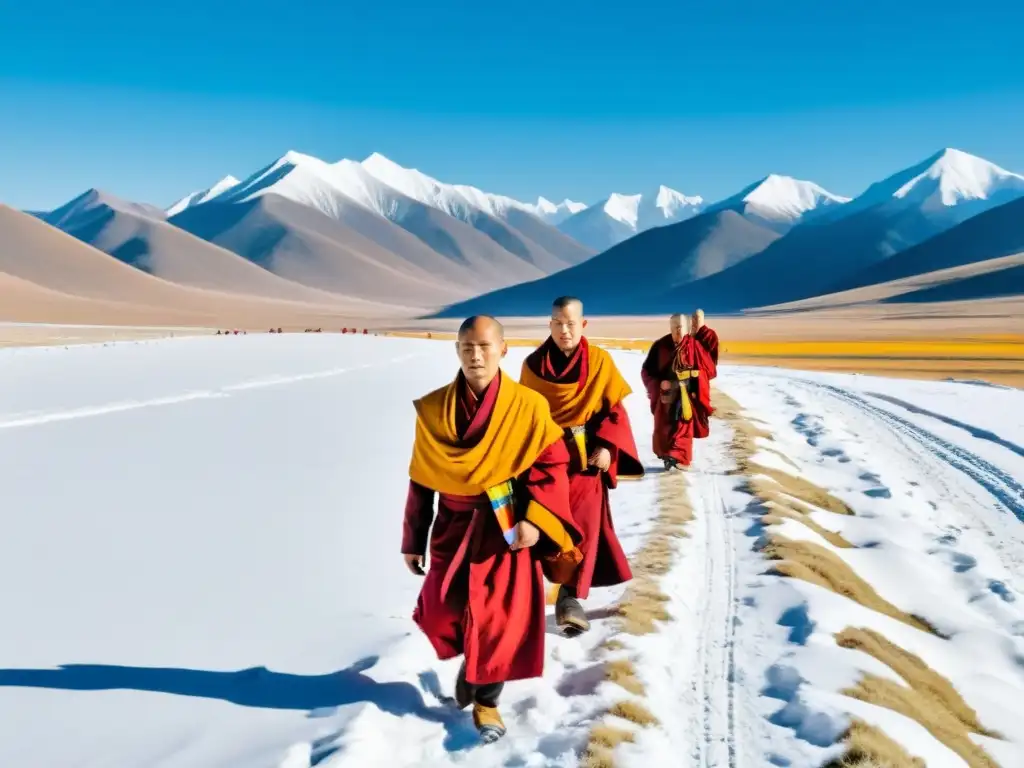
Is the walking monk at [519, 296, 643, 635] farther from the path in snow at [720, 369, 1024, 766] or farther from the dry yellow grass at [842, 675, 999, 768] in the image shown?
the dry yellow grass at [842, 675, 999, 768]

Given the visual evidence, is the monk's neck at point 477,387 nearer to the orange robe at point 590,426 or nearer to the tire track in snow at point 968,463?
the orange robe at point 590,426

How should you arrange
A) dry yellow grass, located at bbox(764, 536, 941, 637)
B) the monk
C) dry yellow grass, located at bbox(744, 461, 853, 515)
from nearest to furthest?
dry yellow grass, located at bbox(764, 536, 941, 637) < dry yellow grass, located at bbox(744, 461, 853, 515) < the monk

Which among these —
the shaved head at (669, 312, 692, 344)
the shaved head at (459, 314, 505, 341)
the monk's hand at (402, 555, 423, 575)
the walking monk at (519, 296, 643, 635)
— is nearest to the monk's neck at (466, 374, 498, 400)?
the shaved head at (459, 314, 505, 341)

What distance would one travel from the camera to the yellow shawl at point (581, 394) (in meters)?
5.21

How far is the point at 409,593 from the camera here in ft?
17.7

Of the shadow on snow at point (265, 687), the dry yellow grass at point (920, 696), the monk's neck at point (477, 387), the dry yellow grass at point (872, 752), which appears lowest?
the dry yellow grass at point (920, 696)

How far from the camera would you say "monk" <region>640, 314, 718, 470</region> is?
31.1ft

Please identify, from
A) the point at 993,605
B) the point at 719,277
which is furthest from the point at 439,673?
the point at 719,277

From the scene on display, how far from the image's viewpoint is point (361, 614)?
492 cm

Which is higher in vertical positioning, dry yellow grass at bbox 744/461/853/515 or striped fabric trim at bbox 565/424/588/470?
striped fabric trim at bbox 565/424/588/470

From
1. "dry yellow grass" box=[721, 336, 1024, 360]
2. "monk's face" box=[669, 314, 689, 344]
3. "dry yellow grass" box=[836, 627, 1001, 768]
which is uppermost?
"monk's face" box=[669, 314, 689, 344]

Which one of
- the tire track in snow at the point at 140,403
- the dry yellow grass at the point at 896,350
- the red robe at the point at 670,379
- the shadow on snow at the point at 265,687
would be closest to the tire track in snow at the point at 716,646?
the shadow on snow at the point at 265,687

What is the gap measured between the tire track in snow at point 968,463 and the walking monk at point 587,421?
17.1ft

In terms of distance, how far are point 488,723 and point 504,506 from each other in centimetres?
91
